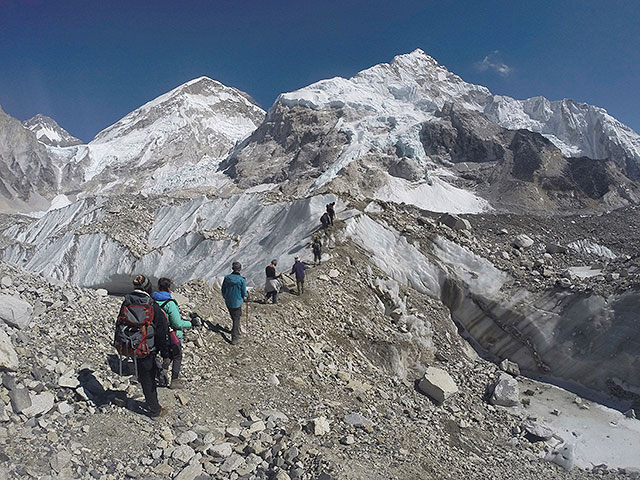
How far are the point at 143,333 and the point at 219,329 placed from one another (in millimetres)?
3181

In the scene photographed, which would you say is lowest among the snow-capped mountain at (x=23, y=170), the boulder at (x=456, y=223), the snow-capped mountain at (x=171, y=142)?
the snow-capped mountain at (x=23, y=170)

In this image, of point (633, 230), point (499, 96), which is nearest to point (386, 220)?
point (633, 230)

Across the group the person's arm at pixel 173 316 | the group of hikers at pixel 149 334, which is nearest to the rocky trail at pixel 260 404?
the group of hikers at pixel 149 334

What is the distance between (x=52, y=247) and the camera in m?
28.8

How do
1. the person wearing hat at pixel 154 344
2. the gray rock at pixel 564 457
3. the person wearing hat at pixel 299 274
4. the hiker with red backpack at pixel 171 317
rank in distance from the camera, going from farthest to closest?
the person wearing hat at pixel 299 274 → the gray rock at pixel 564 457 → the hiker with red backpack at pixel 171 317 → the person wearing hat at pixel 154 344

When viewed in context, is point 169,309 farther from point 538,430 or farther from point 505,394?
point 505,394

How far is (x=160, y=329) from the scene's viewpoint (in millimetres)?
4656

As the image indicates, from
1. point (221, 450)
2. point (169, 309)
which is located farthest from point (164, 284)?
point (221, 450)

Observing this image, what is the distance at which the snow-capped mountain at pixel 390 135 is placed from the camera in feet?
213

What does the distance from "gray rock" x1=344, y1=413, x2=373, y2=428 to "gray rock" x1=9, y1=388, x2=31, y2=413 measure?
3.98m

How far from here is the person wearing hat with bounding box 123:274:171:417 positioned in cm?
448

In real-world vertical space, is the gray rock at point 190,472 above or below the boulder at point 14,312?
below

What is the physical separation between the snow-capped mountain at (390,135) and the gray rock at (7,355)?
181ft

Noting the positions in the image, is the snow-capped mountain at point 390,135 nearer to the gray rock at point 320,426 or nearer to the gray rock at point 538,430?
the gray rock at point 538,430
